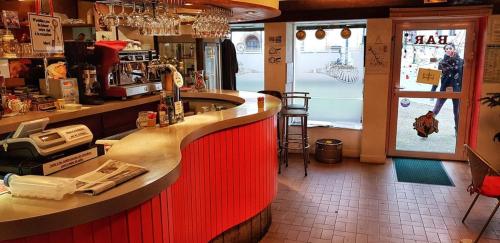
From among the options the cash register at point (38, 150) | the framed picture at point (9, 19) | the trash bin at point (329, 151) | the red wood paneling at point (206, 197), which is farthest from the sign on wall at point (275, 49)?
the cash register at point (38, 150)

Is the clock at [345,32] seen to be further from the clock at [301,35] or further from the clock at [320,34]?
the clock at [301,35]

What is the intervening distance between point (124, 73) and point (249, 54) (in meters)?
3.13

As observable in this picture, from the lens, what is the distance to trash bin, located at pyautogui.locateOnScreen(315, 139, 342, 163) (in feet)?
18.5

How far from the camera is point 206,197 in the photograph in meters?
2.72

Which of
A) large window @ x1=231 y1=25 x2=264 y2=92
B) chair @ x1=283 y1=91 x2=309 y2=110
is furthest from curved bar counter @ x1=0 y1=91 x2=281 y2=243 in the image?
large window @ x1=231 y1=25 x2=264 y2=92

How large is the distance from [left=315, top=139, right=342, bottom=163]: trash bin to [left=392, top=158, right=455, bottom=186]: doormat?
799mm

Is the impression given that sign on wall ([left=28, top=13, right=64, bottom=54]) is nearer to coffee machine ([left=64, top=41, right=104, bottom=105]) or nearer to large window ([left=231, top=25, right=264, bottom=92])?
coffee machine ([left=64, top=41, right=104, bottom=105])

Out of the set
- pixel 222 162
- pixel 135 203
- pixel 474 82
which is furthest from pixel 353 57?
pixel 135 203

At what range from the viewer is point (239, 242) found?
320 cm

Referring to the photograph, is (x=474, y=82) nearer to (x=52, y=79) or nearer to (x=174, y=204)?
(x=174, y=204)

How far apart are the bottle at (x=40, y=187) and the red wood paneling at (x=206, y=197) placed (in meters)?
0.14

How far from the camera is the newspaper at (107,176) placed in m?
1.46

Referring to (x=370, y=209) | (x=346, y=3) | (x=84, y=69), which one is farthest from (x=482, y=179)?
(x=84, y=69)

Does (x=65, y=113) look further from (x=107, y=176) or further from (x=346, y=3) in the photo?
(x=346, y=3)
